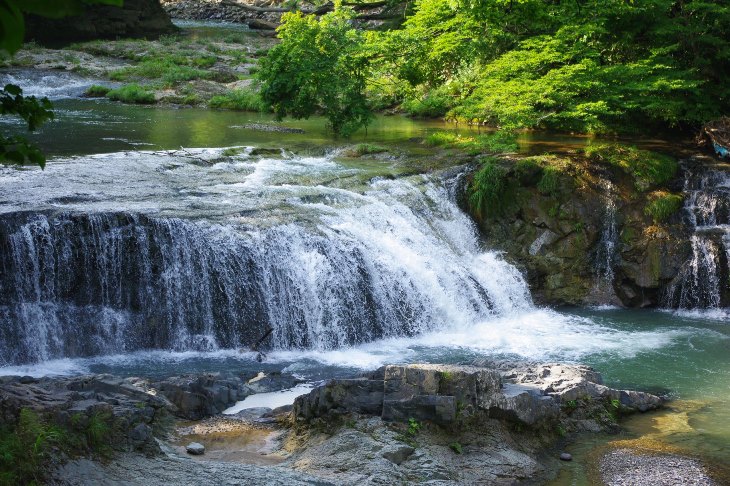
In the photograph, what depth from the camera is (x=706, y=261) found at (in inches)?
560

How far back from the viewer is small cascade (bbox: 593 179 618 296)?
1447 centimetres

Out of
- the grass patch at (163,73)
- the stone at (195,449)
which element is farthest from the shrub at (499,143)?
the grass patch at (163,73)

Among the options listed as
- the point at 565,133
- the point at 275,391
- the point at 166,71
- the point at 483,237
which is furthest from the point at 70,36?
the point at 275,391

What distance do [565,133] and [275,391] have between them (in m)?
12.5

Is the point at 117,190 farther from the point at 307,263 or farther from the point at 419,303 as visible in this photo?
the point at 419,303

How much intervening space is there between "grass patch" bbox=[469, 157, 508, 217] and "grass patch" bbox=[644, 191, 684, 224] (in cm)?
269

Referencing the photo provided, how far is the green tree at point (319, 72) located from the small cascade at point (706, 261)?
8.01 m

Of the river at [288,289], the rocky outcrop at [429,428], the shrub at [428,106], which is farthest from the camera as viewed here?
the shrub at [428,106]

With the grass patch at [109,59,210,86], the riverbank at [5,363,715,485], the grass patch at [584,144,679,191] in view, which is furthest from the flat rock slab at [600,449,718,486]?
the grass patch at [109,59,210,86]

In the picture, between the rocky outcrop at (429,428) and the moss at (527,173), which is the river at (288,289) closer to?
the rocky outcrop at (429,428)

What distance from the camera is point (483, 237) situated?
1495 cm

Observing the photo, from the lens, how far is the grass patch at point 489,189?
14798 millimetres

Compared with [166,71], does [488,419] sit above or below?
below

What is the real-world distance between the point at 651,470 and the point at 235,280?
6.66m
